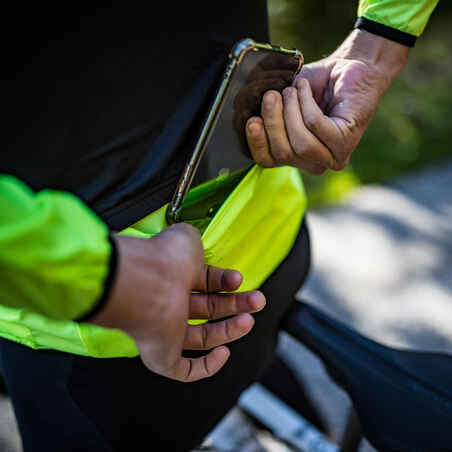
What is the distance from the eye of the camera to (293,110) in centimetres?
73

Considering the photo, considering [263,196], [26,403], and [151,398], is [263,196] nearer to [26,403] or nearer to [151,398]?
[151,398]

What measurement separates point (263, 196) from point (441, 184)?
86.8 inches

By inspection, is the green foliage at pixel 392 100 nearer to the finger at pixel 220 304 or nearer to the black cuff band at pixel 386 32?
the black cuff band at pixel 386 32

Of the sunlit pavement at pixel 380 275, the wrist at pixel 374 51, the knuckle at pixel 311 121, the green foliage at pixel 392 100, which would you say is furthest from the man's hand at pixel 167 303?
the green foliage at pixel 392 100

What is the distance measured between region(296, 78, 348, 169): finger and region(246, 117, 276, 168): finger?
0.23ft

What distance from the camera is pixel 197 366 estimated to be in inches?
23.2

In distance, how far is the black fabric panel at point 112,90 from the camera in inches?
23.9

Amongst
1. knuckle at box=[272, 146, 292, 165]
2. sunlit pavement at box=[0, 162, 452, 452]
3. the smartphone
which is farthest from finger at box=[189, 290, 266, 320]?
sunlit pavement at box=[0, 162, 452, 452]

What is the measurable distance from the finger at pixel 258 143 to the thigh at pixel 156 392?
0.74ft

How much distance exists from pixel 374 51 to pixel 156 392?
0.71m

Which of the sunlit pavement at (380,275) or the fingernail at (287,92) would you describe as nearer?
the fingernail at (287,92)

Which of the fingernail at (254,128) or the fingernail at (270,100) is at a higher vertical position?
the fingernail at (270,100)

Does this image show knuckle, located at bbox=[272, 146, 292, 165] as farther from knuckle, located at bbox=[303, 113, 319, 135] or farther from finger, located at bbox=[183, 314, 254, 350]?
finger, located at bbox=[183, 314, 254, 350]

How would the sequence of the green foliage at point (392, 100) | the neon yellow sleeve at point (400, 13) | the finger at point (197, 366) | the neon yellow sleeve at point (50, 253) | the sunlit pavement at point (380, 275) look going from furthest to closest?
the green foliage at point (392, 100)
the sunlit pavement at point (380, 275)
the neon yellow sleeve at point (400, 13)
the finger at point (197, 366)
the neon yellow sleeve at point (50, 253)
